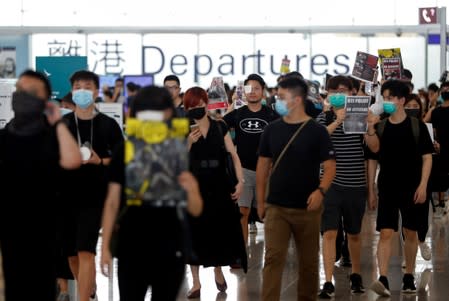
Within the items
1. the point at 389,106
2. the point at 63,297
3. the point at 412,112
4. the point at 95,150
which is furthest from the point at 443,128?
the point at 95,150

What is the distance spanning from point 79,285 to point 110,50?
87.0 feet

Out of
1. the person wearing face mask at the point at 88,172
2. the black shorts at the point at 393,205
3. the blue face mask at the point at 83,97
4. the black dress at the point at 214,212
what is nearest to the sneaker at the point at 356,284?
the black shorts at the point at 393,205

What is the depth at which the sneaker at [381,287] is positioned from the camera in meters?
9.83

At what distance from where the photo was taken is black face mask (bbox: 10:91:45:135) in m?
6.14

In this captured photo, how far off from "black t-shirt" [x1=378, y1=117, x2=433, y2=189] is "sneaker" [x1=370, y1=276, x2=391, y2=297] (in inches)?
32.7

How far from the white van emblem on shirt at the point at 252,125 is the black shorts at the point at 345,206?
5.48ft

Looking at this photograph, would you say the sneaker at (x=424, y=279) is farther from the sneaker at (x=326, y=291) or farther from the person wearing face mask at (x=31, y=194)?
the person wearing face mask at (x=31, y=194)

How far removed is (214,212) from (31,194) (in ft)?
13.0

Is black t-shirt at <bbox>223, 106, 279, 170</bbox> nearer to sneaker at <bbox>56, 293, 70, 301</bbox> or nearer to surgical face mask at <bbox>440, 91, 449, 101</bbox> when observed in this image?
sneaker at <bbox>56, 293, 70, 301</bbox>

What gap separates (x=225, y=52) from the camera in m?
34.4

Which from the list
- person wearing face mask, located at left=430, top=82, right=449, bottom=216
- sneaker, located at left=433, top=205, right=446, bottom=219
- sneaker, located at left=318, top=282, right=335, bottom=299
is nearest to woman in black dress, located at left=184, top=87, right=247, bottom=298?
sneaker, located at left=318, top=282, right=335, bottom=299
